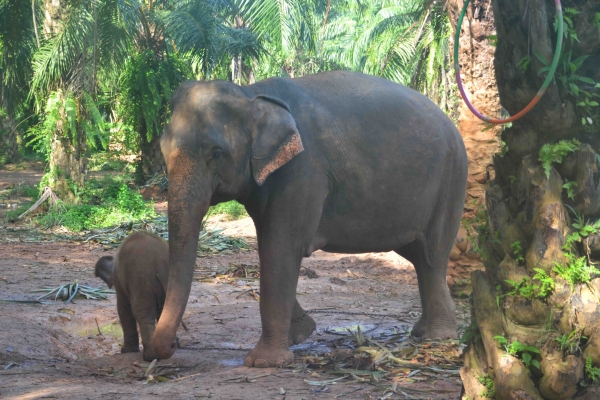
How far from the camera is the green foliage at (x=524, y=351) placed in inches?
134

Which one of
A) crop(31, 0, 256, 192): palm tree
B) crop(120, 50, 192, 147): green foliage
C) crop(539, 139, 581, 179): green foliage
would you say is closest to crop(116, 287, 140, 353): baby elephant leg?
crop(539, 139, 581, 179): green foliage

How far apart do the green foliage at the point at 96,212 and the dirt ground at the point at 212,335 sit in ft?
6.41

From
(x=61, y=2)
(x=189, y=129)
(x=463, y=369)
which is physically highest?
(x=61, y=2)

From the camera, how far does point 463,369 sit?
3727 mm

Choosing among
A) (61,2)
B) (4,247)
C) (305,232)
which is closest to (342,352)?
(305,232)

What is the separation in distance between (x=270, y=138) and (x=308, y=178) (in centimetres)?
45

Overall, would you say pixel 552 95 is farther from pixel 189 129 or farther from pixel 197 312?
pixel 197 312

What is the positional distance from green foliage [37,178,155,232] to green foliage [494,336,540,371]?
37.7ft

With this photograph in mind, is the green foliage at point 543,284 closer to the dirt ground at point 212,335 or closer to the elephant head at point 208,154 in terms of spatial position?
the dirt ground at point 212,335

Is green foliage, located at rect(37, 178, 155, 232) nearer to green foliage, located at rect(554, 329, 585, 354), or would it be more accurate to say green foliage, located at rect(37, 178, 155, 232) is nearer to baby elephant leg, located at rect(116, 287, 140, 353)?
baby elephant leg, located at rect(116, 287, 140, 353)

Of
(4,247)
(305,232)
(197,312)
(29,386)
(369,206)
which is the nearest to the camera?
(29,386)

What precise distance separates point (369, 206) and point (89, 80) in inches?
427

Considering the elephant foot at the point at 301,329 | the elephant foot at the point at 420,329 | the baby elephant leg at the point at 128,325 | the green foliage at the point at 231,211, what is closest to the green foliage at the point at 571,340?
the elephant foot at the point at 420,329

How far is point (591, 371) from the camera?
10.9 ft
